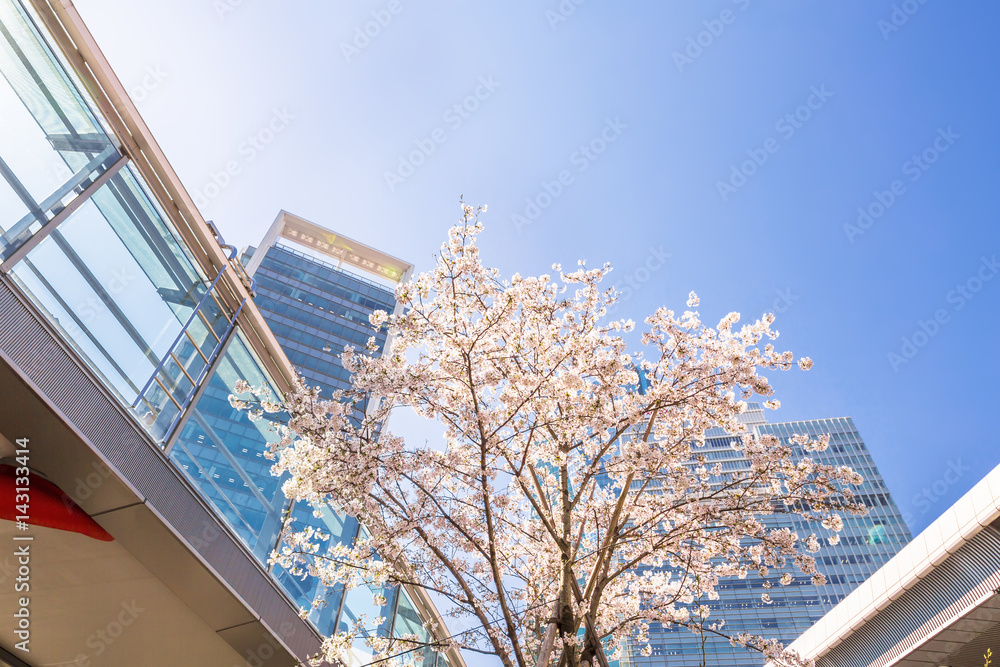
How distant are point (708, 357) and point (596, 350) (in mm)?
1387

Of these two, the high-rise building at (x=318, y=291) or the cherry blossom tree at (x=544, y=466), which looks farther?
the high-rise building at (x=318, y=291)

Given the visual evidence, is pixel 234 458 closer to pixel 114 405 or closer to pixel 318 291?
pixel 114 405

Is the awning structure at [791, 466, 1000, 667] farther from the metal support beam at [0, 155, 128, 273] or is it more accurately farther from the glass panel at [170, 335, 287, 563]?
the metal support beam at [0, 155, 128, 273]

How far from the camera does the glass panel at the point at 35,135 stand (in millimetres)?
4574

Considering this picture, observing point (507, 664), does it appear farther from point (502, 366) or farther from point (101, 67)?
point (101, 67)

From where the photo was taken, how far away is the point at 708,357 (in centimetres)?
724

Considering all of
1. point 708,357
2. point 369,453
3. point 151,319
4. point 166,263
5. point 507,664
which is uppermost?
point 708,357

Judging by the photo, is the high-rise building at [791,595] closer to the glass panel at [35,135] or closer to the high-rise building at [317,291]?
the high-rise building at [317,291]

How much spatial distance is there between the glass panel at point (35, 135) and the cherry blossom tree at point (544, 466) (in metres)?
2.77

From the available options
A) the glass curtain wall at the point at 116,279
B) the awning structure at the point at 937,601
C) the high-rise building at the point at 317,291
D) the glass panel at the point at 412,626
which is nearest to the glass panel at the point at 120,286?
the glass curtain wall at the point at 116,279

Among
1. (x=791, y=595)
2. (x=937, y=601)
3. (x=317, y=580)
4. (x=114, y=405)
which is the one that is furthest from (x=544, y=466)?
(x=791, y=595)

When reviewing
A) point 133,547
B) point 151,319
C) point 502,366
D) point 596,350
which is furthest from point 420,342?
point 133,547

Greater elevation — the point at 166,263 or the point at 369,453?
the point at 166,263

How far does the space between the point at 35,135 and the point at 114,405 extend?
7.76ft
